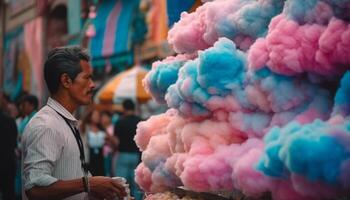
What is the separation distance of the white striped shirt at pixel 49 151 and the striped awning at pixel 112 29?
1072cm

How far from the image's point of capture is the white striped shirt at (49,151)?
2.58m

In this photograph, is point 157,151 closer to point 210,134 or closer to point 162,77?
point 162,77

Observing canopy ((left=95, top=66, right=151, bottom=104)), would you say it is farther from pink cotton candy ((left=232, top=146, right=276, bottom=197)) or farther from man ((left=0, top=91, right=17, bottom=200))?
pink cotton candy ((left=232, top=146, right=276, bottom=197))

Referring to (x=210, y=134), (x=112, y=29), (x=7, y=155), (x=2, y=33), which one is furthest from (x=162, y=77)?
(x=2, y=33)

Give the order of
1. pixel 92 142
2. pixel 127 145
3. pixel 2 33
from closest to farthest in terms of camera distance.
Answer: pixel 127 145 < pixel 92 142 < pixel 2 33

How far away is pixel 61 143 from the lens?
8.75 feet

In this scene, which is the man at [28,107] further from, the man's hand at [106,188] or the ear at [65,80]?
the man's hand at [106,188]

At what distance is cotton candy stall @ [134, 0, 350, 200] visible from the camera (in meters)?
1.43

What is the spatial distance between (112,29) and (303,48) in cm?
1294

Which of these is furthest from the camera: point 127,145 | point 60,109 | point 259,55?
point 127,145

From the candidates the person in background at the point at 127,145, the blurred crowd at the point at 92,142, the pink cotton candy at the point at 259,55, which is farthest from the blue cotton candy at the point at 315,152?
the person in background at the point at 127,145

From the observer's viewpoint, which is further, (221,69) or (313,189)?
(221,69)

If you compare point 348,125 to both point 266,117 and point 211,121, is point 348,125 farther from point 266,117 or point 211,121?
point 211,121

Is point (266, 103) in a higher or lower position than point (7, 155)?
higher
